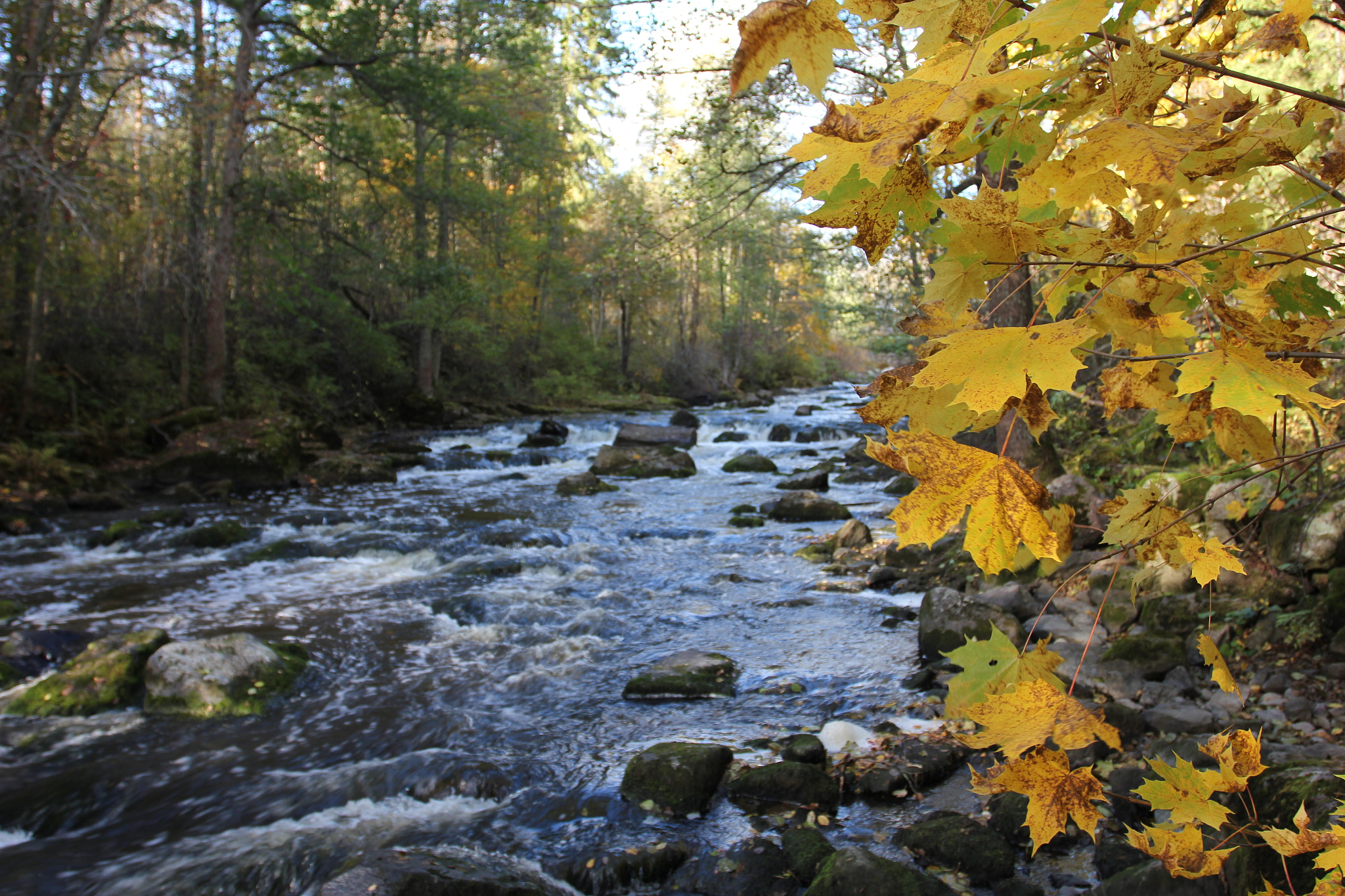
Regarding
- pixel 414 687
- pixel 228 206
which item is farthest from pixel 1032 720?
pixel 228 206

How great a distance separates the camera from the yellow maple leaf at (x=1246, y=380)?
2.47 feet

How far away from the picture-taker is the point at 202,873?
3.53 meters

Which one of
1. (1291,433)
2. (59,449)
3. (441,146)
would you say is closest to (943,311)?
(1291,433)

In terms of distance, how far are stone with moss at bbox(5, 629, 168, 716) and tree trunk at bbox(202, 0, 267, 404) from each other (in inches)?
358

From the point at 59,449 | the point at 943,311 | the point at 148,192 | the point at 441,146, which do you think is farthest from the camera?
the point at 441,146

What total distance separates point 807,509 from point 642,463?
16.5 ft

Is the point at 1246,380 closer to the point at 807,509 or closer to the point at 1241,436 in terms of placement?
the point at 1241,436

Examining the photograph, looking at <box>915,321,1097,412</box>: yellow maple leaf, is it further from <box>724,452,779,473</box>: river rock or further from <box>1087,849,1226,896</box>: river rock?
<box>724,452,779,473</box>: river rock

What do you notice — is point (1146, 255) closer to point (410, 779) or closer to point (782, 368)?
point (410, 779)

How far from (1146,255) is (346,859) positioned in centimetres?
389

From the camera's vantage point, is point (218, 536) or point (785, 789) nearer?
point (785, 789)

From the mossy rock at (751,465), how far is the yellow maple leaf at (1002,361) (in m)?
13.8

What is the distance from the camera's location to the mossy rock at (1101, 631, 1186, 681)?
4.41 meters

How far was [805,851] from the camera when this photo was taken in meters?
3.33
